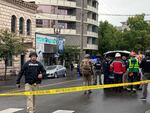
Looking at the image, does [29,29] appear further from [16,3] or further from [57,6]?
[57,6]

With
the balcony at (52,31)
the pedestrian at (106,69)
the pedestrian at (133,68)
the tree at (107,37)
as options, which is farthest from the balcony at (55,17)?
the pedestrian at (133,68)

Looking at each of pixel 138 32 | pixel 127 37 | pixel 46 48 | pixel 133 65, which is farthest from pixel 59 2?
pixel 133 65

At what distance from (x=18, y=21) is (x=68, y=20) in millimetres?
34083

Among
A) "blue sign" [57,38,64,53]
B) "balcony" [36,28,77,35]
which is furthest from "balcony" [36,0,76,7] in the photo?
"blue sign" [57,38,64,53]

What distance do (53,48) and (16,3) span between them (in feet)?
45.6

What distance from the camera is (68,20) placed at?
82438mm

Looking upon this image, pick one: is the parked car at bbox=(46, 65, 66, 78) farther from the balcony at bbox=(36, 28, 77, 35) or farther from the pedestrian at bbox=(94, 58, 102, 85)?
the balcony at bbox=(36, 28, 77, 35)

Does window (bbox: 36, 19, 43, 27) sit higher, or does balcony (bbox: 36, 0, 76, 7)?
balcony (bbox: 36, 0, 76, 7)

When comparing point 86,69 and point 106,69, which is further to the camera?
point 106,69

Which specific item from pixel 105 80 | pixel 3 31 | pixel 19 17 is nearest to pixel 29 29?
pixel 19 17

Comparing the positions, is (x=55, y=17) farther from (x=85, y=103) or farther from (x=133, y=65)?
(x=85, y=103)

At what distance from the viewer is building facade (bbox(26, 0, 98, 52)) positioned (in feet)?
257

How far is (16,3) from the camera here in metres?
48.4

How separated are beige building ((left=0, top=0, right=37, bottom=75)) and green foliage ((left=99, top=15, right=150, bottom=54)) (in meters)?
49.8
